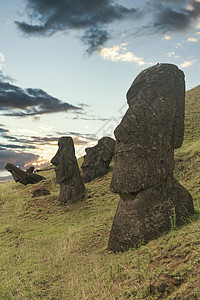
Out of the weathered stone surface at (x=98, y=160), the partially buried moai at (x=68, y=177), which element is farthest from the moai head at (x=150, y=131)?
the weathered stone surface at (x=98, y=160)

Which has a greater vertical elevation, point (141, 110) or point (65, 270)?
point (141, 110)

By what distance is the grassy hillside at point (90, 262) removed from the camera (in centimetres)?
431

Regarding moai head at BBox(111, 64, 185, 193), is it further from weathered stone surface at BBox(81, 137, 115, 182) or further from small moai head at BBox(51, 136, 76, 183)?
weathered stone surface at BBox(81, 137, 115, 182)

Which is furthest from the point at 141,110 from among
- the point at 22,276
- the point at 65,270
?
the point at 22,276

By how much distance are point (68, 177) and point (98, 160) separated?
25.3 ft

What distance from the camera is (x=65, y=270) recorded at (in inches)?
290

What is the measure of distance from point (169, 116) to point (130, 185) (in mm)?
2905

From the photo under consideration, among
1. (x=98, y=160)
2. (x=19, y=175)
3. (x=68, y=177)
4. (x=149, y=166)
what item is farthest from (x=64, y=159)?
(x=19, y=175)

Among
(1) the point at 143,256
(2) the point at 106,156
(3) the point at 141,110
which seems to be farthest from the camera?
(2) the point at 106,156

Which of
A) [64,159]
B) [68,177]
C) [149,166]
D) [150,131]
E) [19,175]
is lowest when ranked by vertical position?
[68,177]

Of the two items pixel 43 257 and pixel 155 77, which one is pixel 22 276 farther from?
pixel 155 77

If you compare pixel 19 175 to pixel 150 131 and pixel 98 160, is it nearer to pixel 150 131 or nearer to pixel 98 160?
pixel 98 160

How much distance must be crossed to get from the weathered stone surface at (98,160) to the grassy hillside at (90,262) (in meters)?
8.81

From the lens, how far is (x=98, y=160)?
26188mm
